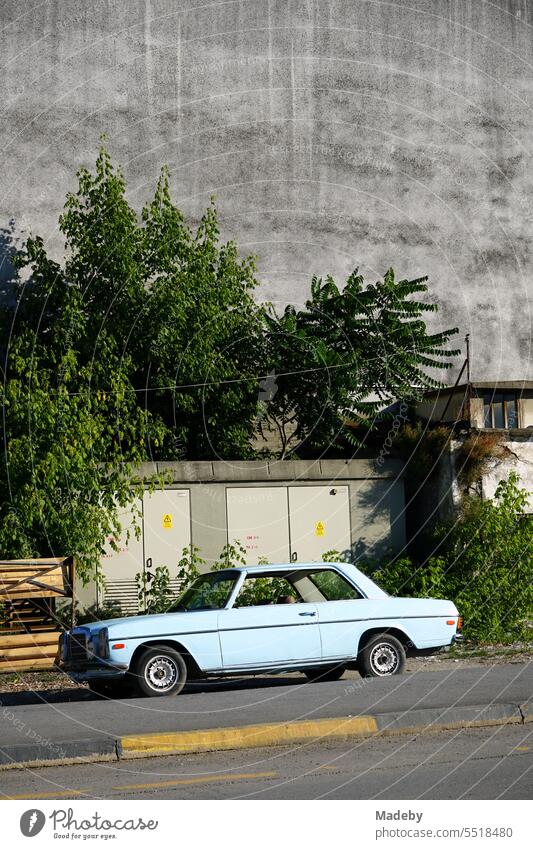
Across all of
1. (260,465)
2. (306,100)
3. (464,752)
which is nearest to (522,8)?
(306,100)

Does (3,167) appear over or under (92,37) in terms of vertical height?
under

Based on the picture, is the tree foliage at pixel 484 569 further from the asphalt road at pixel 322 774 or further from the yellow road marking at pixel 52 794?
the yellow road marking at pixel 52 794

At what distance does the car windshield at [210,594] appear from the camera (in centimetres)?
1338

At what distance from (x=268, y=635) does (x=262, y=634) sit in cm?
8

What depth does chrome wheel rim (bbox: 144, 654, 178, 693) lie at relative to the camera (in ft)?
41.4

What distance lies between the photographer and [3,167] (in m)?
25.2

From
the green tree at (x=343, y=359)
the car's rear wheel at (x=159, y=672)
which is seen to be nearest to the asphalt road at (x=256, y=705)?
the car's rear wheel at (x=159, y=672)

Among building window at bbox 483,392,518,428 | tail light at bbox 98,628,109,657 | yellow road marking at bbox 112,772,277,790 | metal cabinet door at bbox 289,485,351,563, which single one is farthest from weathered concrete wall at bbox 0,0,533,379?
yellow road marking at bbox 112,772,277,790

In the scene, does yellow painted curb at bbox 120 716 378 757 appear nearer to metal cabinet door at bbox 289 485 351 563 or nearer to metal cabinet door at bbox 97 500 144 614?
metal cabinet door at bbox 97 500 144 614

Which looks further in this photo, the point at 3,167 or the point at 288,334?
the point at 3,167

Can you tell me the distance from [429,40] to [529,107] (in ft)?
11.4

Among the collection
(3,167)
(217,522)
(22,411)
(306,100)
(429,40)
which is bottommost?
(217,522)

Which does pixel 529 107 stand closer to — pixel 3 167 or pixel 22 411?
pixel 3 167
